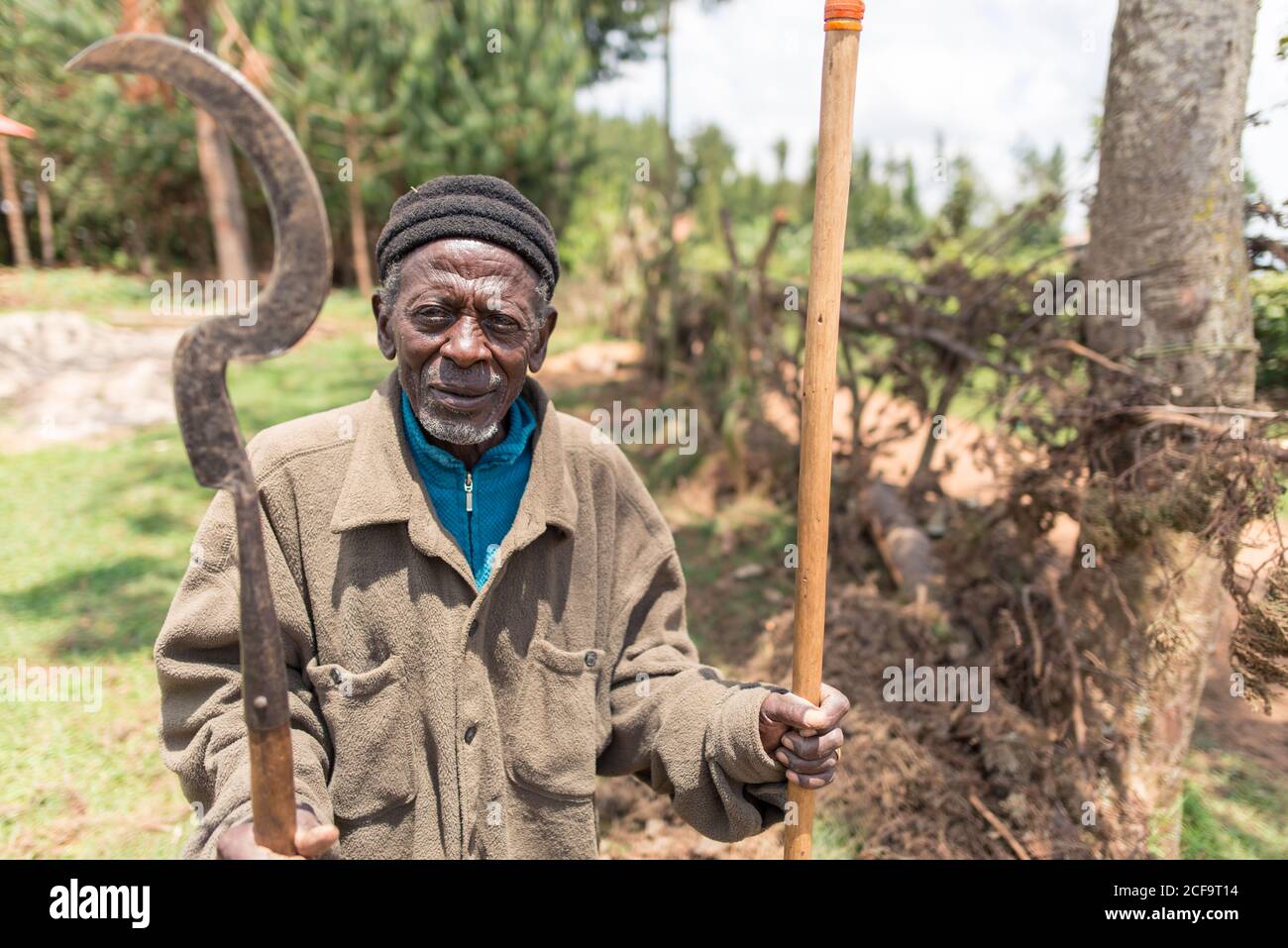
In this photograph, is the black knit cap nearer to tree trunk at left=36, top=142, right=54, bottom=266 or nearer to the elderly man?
the elderly man

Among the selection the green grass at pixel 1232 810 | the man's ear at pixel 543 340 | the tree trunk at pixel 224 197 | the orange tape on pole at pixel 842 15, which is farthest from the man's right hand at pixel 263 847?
the tree trunk at pixel 224 197

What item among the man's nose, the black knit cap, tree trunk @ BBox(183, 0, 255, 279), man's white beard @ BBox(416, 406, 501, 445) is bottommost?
man's white beard @ BBox(416, 406, 501, 445)

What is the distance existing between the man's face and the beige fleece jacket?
144 millimetres

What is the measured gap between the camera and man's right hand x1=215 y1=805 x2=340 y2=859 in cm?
126

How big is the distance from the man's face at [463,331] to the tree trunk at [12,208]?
688 inches

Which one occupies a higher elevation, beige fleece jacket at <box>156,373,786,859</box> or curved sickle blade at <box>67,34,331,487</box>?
curved sickle blade at <box>67,34,331,487</box>

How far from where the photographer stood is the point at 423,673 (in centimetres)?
164

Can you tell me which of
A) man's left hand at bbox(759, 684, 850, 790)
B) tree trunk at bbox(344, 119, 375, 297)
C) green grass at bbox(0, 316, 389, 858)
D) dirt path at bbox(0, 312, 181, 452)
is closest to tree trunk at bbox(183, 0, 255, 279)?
dirt path at bbox(0, 312, 181, 452)

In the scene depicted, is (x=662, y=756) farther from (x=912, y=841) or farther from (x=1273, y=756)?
(x=1273, y=756)

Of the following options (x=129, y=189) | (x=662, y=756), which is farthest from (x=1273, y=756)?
(x=129, y=189)

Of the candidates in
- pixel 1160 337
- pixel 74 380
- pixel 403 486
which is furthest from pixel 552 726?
pixel 74 380

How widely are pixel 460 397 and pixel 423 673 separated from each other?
542 mm

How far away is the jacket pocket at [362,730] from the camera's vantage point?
1604 mm

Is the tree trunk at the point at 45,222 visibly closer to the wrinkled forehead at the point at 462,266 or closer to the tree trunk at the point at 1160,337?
the wrinkled forehead at the point at 462,266
